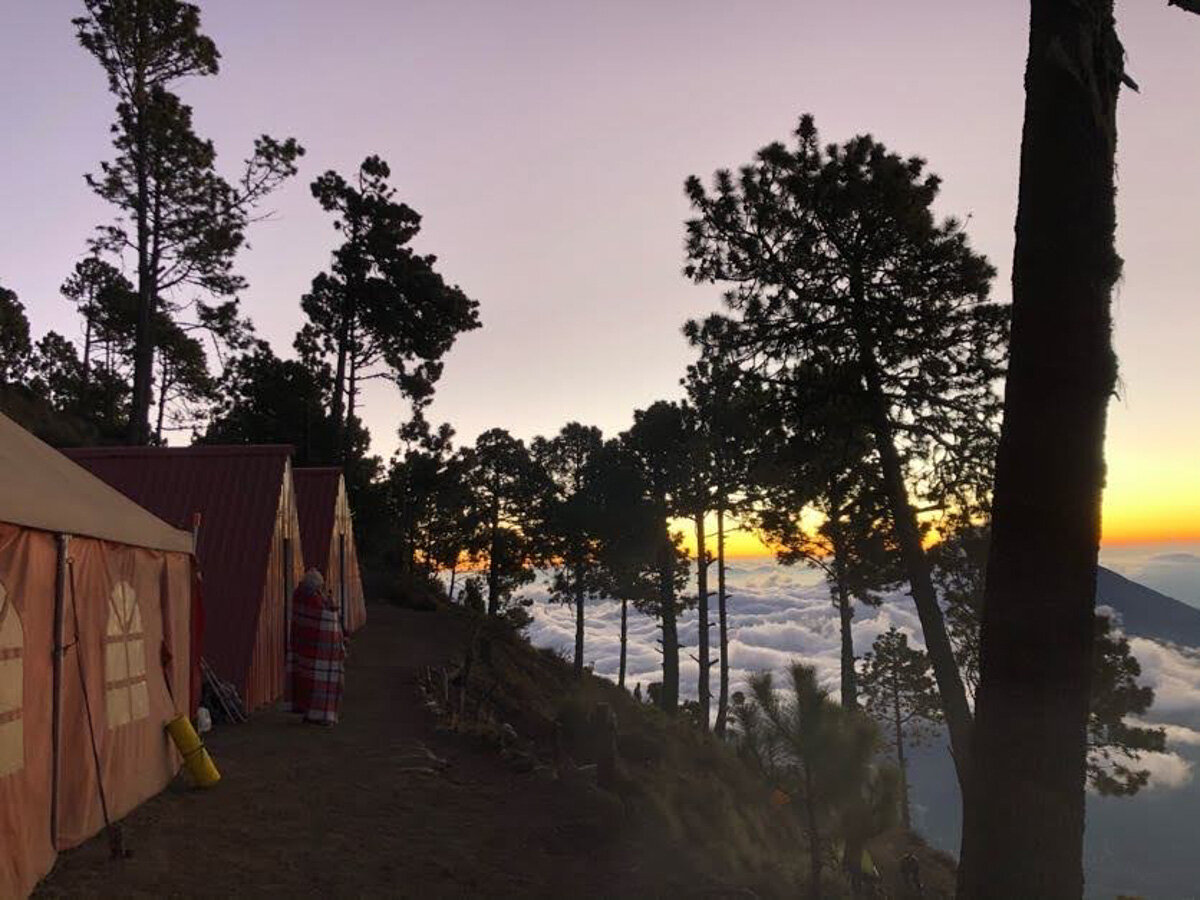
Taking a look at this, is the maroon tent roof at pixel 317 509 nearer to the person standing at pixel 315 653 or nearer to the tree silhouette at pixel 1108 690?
the person standing at pixel 315 653

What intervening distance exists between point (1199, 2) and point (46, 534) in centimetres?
714

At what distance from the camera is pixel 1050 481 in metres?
4.10

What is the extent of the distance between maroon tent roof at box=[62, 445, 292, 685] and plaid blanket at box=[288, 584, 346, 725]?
125 cm

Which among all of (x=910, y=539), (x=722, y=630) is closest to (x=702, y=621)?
(x=722, y=630)

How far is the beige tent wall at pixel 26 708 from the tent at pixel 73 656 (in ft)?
0.04

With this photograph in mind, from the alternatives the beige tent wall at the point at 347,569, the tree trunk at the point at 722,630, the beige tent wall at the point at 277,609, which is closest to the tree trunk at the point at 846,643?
the tree trunk at the point at 722,630

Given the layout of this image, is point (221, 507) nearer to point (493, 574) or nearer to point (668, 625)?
point (668, 625)

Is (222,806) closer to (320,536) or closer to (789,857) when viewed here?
(789,857)

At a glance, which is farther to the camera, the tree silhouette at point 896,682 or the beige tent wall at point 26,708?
the tree silhouette at point 896,682

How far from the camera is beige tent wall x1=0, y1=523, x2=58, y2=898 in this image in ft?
17.3

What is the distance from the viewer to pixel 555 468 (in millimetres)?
40344

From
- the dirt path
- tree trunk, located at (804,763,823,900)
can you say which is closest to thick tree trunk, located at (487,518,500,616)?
the dirt path

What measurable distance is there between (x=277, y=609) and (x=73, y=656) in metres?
8.21

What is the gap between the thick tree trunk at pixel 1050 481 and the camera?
392cm
